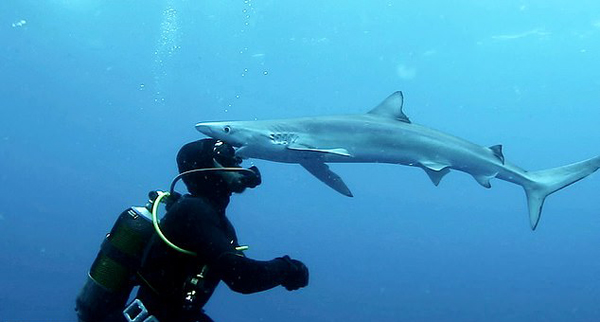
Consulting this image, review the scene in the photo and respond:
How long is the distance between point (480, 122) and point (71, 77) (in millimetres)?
48118

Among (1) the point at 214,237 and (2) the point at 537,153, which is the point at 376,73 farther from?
(1) the point at 214,237

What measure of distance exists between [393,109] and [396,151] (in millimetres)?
782

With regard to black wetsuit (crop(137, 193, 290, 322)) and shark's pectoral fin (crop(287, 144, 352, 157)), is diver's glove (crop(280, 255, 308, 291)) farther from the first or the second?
shark's pectoral fin (crop(287, 144, 352, 157))

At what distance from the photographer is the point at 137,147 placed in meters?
97.3

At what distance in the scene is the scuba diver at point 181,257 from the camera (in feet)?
11.0

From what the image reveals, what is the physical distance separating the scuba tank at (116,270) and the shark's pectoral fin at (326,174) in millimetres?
5205

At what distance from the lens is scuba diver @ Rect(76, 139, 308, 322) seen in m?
3.36

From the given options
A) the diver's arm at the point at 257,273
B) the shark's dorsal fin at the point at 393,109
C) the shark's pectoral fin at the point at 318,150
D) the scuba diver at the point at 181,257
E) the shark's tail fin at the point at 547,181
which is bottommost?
the shark's tail fin at the point at 547,181

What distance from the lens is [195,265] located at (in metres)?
3.51

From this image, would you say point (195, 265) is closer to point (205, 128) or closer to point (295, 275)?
point (295, 275)

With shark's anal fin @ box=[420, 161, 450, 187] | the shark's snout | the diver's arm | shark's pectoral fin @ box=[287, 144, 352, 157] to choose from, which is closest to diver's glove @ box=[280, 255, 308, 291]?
the diver's arm

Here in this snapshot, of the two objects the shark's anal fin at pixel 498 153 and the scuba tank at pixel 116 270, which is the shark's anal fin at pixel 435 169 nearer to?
the shark's anal fin at pixel 498 153

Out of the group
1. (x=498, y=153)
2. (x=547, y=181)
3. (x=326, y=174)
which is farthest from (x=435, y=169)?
(x=547, y=181)

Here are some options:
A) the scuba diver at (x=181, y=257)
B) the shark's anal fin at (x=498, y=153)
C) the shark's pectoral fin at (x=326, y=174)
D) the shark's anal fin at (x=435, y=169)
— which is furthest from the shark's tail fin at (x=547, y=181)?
the scuba diver at (x=181, y=257)
